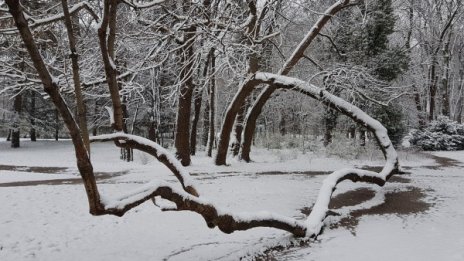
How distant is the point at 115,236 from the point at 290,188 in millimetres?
5635

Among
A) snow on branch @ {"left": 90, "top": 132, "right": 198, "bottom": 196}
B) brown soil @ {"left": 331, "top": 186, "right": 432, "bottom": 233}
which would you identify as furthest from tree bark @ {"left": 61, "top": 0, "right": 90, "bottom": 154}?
brown soil @ {"left": 331, "top": 186, "right": 432, "bottom": 233}

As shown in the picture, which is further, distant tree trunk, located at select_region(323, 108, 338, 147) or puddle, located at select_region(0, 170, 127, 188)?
distant tree trunk, located at select_region(323, 108, 338, 147)

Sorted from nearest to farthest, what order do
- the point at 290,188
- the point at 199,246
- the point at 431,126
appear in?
1. the point at 199,246
2. the point at 290,188
3. the point at 431,126

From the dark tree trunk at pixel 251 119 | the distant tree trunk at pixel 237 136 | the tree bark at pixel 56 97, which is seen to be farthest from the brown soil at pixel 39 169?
the tree bark at pixel 56 97

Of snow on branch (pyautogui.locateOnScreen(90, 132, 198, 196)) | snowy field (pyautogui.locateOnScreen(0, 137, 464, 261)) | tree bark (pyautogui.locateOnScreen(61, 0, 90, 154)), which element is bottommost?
snowy field (pyautogui.locateOnScreen(0, 137, 464, 261))

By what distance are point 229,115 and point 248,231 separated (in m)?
8.44

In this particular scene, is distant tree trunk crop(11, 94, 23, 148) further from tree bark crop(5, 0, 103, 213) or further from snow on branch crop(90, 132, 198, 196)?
tree bark crop(5, 0, 103, 213)

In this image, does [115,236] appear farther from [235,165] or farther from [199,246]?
[235,165]

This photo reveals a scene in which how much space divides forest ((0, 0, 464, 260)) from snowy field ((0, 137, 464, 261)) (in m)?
0.06

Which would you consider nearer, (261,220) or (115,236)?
(261,220)

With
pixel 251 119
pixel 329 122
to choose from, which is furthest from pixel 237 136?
pixel 329 122

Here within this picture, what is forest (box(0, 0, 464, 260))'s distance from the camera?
5.79 metres

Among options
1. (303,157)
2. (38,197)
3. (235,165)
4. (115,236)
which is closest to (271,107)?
(303,157)

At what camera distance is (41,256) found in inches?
240
